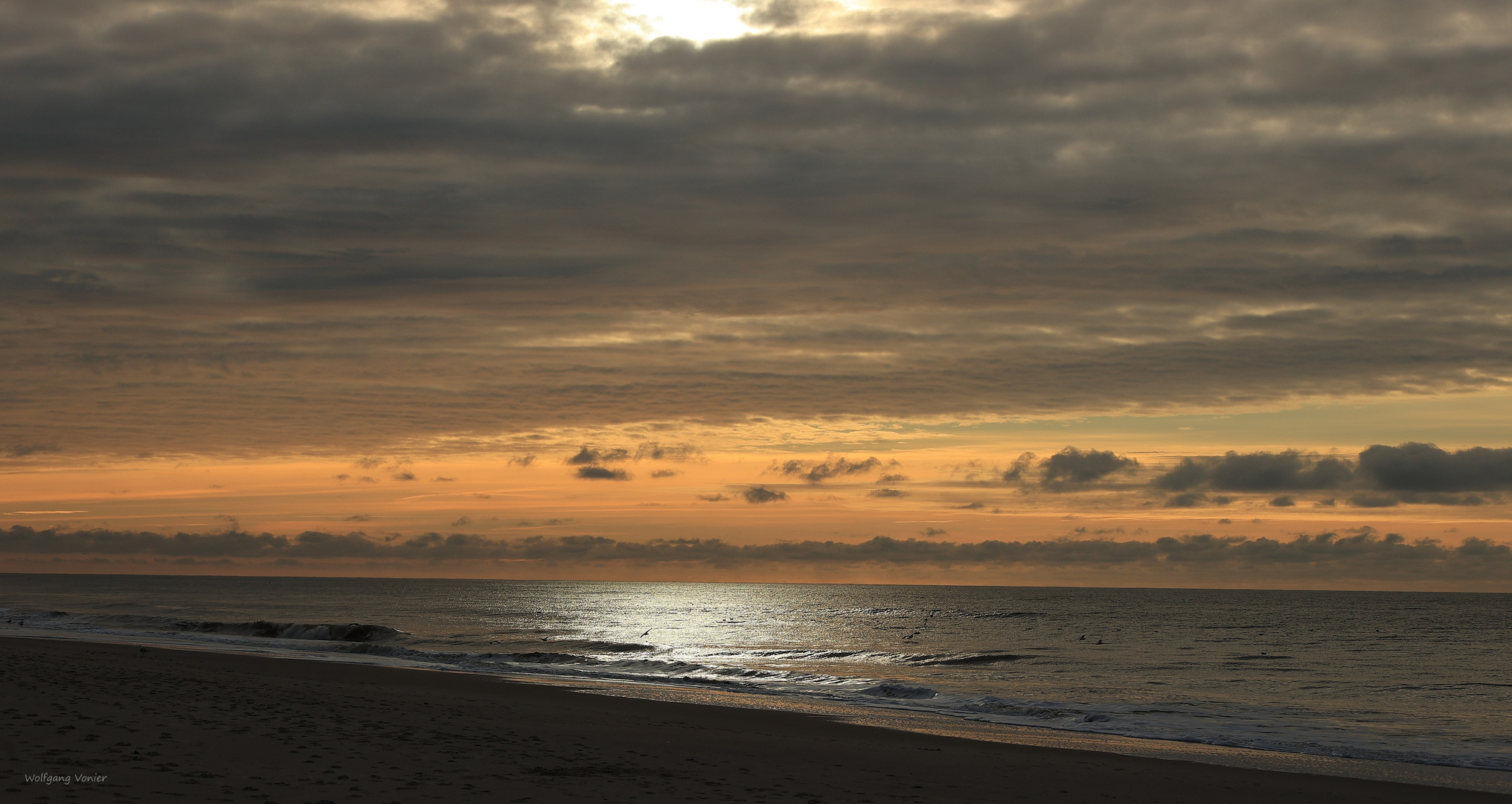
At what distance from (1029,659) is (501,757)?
142 ft

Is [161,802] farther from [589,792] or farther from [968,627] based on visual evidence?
[968,627]

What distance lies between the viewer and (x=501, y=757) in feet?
56.8

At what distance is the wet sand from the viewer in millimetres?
13820

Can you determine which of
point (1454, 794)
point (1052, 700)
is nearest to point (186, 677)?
point (1052, 700)

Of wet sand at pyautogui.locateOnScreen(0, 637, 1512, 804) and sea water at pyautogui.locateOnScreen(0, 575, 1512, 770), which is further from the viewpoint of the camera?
sea water at pyautogui.locateOnScreen(0, 575, 1512, 770)

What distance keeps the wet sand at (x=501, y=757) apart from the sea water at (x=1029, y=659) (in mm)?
7061

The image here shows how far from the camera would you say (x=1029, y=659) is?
54.8 meters

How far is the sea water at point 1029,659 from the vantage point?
29484mm

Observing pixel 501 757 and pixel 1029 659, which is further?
pixel 1029 659

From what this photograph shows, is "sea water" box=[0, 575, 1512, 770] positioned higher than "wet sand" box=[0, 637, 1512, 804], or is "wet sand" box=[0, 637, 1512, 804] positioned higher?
"wet sand" box=[0, 637, 1512, 804]

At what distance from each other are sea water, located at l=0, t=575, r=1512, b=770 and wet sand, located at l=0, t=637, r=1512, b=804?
706cm

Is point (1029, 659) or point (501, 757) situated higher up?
point (501, 757)

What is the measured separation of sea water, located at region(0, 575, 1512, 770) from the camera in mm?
29484

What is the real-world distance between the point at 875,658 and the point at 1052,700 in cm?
2255
